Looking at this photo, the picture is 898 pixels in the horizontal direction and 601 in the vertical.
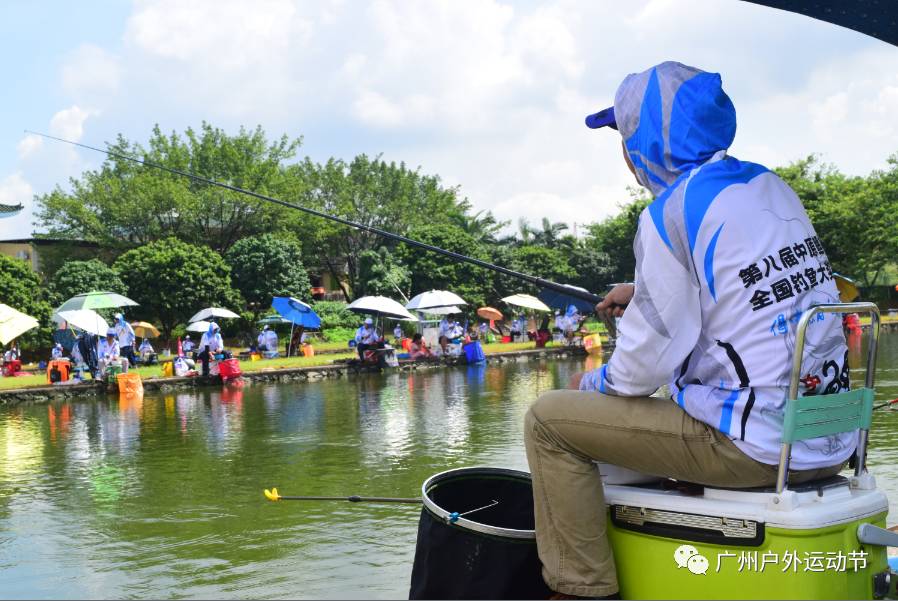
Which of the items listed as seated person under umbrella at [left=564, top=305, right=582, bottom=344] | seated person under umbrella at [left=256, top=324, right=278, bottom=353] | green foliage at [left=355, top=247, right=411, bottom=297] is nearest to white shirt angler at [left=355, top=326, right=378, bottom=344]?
seated person under umbrella at [left=256, top=324, right=278, bottom=353]

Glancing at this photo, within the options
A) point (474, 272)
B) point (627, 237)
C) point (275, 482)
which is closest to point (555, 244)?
point (627, 237)

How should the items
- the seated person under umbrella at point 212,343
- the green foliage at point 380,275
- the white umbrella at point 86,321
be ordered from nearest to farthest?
1. the white umbrella at point 86,321
2. the seated person under umbrella at point 212,343
3. the green foliage at point 380,275

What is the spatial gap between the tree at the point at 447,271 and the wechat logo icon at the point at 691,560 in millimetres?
36017

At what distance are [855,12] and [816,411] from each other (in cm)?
148

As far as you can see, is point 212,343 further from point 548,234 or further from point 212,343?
point 548,234

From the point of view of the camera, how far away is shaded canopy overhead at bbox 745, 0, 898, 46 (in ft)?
9.32

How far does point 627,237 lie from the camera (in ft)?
153

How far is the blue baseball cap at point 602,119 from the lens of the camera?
2564 mm

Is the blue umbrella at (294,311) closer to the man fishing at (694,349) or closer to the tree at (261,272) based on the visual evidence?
the tree at (261,272)

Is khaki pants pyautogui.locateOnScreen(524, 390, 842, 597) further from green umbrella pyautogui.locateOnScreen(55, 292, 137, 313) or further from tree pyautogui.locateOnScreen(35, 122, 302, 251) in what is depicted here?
tree pyautogui.locateOnScreen(35, 122, 302, 251)

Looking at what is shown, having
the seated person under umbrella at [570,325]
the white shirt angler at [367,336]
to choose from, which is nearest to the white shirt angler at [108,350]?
the white shirt angler at [367,336]

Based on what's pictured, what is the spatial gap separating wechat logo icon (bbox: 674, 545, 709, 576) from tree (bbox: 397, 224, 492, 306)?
36017 mm

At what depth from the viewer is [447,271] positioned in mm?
38938

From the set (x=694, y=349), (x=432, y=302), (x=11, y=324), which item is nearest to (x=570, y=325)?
(x=432, y=302)
